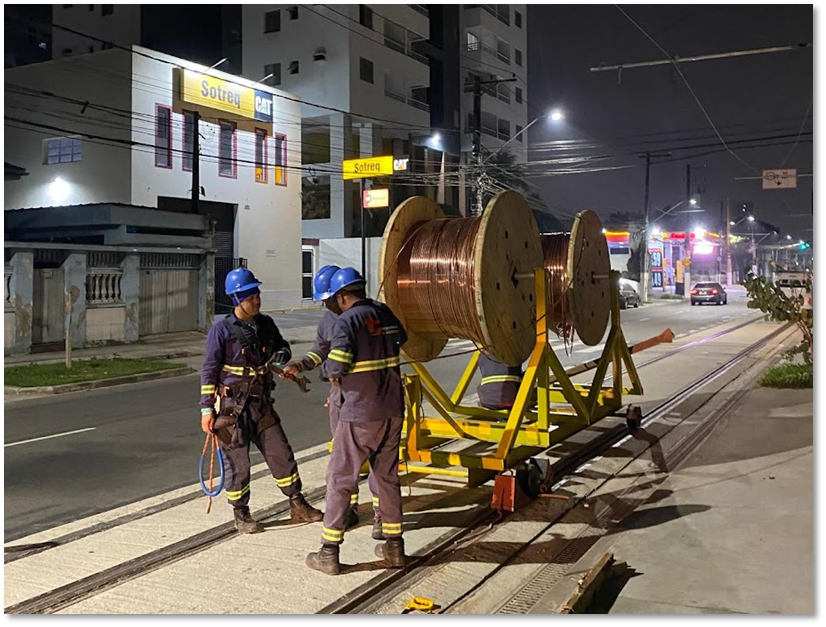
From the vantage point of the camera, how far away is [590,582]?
4.01 meters

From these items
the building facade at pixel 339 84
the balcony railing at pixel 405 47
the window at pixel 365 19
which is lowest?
the building facade at pixel 339 84

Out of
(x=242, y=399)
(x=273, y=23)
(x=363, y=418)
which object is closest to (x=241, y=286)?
(x=242, y=399)

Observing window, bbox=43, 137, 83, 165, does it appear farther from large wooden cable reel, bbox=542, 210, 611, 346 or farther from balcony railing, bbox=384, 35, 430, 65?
large wooden cable reel, bbox=542, 210, 611, 346

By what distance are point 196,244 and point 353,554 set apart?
21960 mm

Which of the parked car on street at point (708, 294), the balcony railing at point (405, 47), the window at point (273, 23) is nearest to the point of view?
the window at point (273, 23)

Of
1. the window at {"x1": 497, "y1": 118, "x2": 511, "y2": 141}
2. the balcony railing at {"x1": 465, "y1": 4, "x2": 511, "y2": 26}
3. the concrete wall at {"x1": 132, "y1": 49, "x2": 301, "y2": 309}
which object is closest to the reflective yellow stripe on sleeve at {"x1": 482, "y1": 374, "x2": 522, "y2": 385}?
the concrete wall at {"x1": 132, "y1": 49, "x2": 301, "y2": 309}

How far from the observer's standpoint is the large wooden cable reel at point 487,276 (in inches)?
247

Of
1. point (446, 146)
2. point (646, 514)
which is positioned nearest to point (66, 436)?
point (646, 514)

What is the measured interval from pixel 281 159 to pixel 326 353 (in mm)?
29946

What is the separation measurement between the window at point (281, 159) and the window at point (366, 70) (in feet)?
23.1

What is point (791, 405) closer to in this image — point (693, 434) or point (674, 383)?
point (693, 434)

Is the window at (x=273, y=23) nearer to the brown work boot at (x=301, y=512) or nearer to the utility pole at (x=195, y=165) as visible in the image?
the utility pole at (x=195, y=165)

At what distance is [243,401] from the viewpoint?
5.52 m

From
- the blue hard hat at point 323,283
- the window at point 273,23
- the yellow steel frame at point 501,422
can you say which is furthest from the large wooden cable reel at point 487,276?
the window at point 273,23
